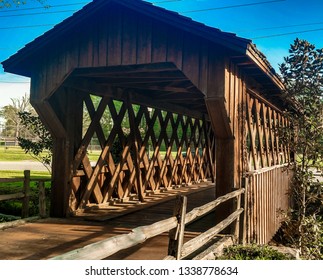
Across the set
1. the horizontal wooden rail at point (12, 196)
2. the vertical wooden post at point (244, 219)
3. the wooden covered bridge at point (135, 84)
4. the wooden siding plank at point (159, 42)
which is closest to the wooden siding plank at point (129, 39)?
the wooden covered bridge at point (135, 84)

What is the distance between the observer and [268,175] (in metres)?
6.75

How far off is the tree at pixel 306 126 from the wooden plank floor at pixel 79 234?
5.06 feet

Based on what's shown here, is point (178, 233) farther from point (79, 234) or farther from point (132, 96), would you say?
point (132, 96)

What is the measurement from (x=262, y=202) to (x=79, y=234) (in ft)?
10.6

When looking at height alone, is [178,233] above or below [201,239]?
above

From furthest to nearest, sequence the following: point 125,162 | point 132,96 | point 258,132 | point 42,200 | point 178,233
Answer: point 125,162 → point 132,96 → point 258,132 → point 42,200 → point 178,233

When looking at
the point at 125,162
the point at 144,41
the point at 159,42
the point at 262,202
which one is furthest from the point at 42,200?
the point at 262,202

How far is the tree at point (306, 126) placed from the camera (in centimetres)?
464

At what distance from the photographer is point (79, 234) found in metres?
4.97

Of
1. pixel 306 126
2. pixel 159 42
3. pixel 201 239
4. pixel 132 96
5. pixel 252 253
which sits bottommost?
pixel 252 253

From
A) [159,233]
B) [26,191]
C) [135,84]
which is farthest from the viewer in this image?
[135,84]

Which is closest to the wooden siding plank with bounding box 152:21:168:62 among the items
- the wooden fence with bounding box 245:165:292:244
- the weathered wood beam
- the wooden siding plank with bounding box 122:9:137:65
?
the wooden siding plank with bounding box 122:9:137:65
